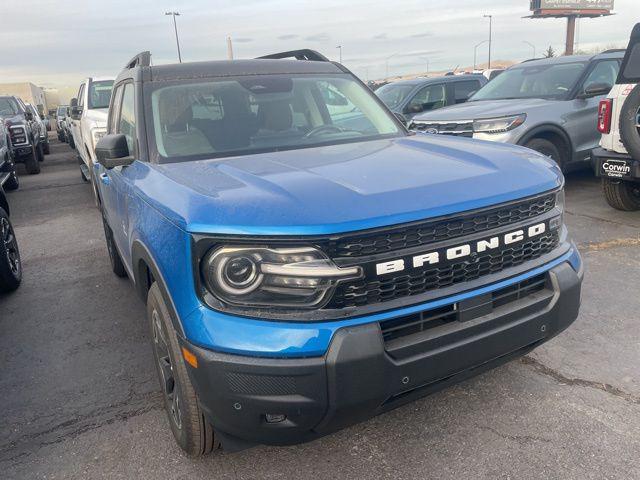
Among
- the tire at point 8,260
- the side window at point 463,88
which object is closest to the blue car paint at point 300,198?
the tire at point 8,260

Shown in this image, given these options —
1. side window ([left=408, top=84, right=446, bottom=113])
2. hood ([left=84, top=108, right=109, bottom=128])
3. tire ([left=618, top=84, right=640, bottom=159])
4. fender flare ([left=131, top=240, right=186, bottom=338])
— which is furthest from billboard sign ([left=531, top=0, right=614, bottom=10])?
fender flare ([left=131, top=240, right=186, bottom=338])

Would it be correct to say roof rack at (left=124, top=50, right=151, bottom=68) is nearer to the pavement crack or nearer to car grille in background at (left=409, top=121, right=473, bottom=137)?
the pavement crack

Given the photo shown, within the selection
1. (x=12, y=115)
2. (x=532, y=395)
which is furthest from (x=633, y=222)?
(x=12, y=115)

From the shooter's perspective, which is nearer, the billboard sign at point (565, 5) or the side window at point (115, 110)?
the side window at point (115, 110)

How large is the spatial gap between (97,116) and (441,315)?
26.6ft

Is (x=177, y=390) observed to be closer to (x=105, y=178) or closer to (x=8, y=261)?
(x=105, y=178)

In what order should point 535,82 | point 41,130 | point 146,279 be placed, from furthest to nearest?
point 41,130 → point 535,82 → point 146,279

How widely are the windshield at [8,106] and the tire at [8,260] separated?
974cm

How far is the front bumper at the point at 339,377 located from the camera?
6.42 ft

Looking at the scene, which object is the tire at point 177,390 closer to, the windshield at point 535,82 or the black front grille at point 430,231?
the black front grille at point 430,231

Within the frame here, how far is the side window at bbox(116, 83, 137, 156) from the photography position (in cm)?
332

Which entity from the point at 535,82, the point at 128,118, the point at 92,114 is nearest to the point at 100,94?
the point at 92,114

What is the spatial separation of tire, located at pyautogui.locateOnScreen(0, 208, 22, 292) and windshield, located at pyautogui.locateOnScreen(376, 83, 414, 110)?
6972 millimetres

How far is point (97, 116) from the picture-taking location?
29.0 ft
